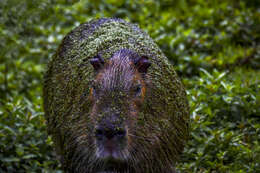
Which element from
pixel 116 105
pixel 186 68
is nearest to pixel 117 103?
pixel 116 105

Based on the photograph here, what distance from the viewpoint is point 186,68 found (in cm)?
731

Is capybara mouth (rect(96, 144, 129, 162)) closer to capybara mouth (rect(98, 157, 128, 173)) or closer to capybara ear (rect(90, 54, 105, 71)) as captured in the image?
capybara mouth (rect(98, 157, 128, 173))

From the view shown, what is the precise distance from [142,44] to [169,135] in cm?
92

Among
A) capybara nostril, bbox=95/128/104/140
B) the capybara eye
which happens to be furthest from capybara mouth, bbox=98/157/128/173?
the capybara eye

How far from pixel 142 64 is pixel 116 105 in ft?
1.68

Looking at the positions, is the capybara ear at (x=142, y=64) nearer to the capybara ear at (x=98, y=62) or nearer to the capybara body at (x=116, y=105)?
the capybara body at (x=116, y=105)

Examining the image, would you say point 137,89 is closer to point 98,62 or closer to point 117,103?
point 117,103

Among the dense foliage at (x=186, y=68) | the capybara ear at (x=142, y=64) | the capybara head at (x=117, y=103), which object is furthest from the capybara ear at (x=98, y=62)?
the dense foliage at (x=186, y=68)

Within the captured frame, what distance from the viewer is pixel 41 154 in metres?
5.71

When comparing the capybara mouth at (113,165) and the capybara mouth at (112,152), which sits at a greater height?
the capybara mouth at (112,152)

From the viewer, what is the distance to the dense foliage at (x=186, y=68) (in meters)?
5.51

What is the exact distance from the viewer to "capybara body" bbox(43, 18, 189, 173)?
3902mm

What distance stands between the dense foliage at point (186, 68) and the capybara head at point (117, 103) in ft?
4.72

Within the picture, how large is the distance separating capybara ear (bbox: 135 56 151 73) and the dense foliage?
1480 mm
